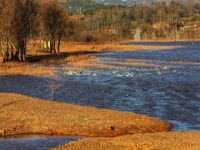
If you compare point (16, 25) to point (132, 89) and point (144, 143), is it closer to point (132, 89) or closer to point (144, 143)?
point (132, 89)

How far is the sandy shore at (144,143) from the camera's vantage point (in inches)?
880

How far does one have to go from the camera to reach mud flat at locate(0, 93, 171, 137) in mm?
27578

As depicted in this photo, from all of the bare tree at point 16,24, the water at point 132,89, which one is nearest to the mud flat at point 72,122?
the water at point 132,89

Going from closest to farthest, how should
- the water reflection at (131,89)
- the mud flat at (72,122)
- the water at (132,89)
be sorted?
the mud flat at (72,122) → the water at (132,89) → the water reflection at (131,89)

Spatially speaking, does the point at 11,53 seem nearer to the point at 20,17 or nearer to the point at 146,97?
the point at 20,17

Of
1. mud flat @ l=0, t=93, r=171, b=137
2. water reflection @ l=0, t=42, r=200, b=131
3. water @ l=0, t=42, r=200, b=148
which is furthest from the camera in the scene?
water reflection @ l=0, t=42, r=200, b=131

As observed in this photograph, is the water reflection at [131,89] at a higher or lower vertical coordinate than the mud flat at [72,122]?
lower

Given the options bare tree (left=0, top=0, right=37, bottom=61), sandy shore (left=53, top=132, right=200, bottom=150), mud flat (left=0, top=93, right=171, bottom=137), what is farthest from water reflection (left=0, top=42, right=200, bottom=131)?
bare tree (left=0, top=0, right=37, bottom=61)

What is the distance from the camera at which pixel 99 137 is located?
2602cm

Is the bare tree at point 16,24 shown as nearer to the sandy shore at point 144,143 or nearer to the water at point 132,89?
the water at point 132,89

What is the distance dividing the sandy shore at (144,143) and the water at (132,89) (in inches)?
168

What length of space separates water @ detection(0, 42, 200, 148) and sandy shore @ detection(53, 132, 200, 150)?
4271mm

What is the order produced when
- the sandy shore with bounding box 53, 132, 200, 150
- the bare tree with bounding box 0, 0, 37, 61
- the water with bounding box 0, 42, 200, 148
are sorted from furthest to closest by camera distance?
the bare tree with bounding box 0, 0, 37, 61
the water with bounding box 0, 42, 200, 148
the sandy shore with bounding box 53, 132, 200, 150

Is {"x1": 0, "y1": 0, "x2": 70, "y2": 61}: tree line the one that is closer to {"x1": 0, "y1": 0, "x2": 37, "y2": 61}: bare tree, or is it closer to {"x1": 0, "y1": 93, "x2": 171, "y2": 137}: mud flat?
{"x1": 0, "y1": 0, "x2": 37, "y2": 61}: bare tree
